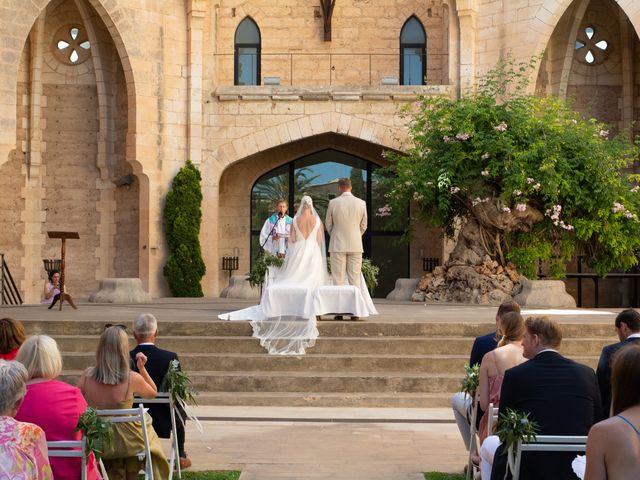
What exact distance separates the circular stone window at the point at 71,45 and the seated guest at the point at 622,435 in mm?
20327

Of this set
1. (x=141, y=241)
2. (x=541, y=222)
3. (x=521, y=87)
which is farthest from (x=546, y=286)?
(x=141, y=241)

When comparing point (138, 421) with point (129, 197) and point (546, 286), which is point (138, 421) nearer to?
point (546, 286)

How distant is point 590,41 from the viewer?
72.9 ft

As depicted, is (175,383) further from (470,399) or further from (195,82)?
(195,82)

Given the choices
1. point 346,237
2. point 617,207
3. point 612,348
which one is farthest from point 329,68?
point 612,348

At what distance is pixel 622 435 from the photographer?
317 centimetres

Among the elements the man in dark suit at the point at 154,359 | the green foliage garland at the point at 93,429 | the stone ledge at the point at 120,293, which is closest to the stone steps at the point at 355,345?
the man in dark suit at the point at 154,359

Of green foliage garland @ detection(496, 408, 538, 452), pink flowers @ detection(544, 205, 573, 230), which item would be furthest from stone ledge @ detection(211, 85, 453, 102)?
green foliage garland @ detection(496, 408, 538, 452)

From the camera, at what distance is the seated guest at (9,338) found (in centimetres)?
617

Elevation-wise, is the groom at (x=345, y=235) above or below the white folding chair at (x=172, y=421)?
above

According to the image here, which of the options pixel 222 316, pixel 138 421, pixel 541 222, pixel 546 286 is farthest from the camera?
pixel 541 222

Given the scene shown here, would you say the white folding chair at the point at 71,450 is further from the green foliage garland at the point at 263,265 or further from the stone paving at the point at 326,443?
the green foliage garland at the point at 263,265

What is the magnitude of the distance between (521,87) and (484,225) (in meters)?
2.79

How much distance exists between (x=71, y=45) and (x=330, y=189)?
6840mm
